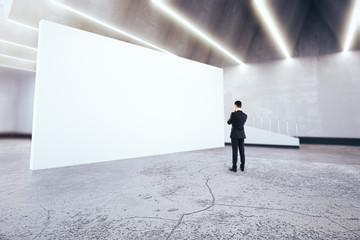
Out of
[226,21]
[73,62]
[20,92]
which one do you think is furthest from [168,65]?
[20,92]

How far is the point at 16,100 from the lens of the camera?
523 inches

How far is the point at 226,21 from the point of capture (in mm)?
9273

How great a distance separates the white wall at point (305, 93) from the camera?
9094 millimetres

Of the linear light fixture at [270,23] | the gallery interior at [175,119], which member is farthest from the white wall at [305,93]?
the linear light fixture at [270,23]

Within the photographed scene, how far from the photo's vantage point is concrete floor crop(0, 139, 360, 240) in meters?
1.54

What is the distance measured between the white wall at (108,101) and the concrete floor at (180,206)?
1337 mm

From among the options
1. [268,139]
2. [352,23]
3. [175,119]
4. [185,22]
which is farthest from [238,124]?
[352,23]

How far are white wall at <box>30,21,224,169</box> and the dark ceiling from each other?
3058 mm

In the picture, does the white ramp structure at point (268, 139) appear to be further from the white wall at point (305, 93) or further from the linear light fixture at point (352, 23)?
the linear light fixture at point (352, 23)

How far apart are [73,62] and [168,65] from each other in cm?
306

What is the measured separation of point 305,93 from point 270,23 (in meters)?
4.31

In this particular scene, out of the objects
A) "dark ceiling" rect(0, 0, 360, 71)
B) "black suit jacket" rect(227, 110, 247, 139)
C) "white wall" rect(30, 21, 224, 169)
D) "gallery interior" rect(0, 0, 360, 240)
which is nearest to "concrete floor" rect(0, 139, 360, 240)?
"gallery interior" rect(0, 0, 360, 240)

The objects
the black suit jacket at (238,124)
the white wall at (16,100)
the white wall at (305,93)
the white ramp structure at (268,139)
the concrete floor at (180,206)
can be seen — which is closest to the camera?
the concrete floor at (180,206)

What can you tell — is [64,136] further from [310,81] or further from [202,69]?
[310,81]
